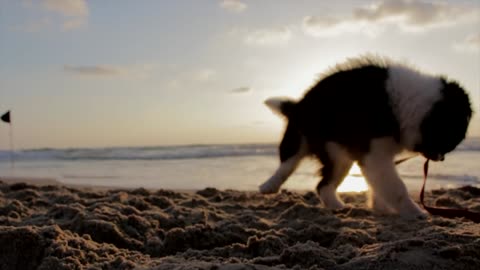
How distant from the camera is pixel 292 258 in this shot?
2.36 metres

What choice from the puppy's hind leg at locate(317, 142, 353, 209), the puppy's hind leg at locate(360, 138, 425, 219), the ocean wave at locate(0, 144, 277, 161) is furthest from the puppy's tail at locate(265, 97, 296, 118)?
the ocean wave at locate(0, 144, 277, 161)

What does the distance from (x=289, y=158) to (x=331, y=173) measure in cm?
42

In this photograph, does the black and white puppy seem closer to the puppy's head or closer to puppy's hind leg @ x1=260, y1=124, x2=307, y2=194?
the puppy's head

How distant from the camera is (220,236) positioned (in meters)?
3.28

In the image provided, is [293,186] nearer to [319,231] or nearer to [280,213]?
[280,213]

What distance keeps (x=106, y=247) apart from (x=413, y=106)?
2.58 meters

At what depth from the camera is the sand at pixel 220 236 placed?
89.0 inches

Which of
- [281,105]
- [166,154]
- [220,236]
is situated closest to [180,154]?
[166,154]

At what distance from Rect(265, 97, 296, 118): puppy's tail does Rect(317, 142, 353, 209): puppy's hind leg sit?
0.52 m

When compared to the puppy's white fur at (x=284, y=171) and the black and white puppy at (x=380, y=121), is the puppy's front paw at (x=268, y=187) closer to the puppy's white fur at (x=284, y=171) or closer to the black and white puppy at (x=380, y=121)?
the puppy's white fur at (x=284, y=171)

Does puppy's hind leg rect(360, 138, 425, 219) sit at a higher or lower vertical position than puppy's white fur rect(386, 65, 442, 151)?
lower

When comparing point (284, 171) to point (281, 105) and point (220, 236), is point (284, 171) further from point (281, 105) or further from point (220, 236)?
point (220, 236)

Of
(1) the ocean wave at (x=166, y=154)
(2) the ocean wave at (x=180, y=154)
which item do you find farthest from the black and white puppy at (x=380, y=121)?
(1) the ocean wave at (x=166, y=154)

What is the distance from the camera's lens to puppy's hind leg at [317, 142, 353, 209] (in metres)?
4.67
